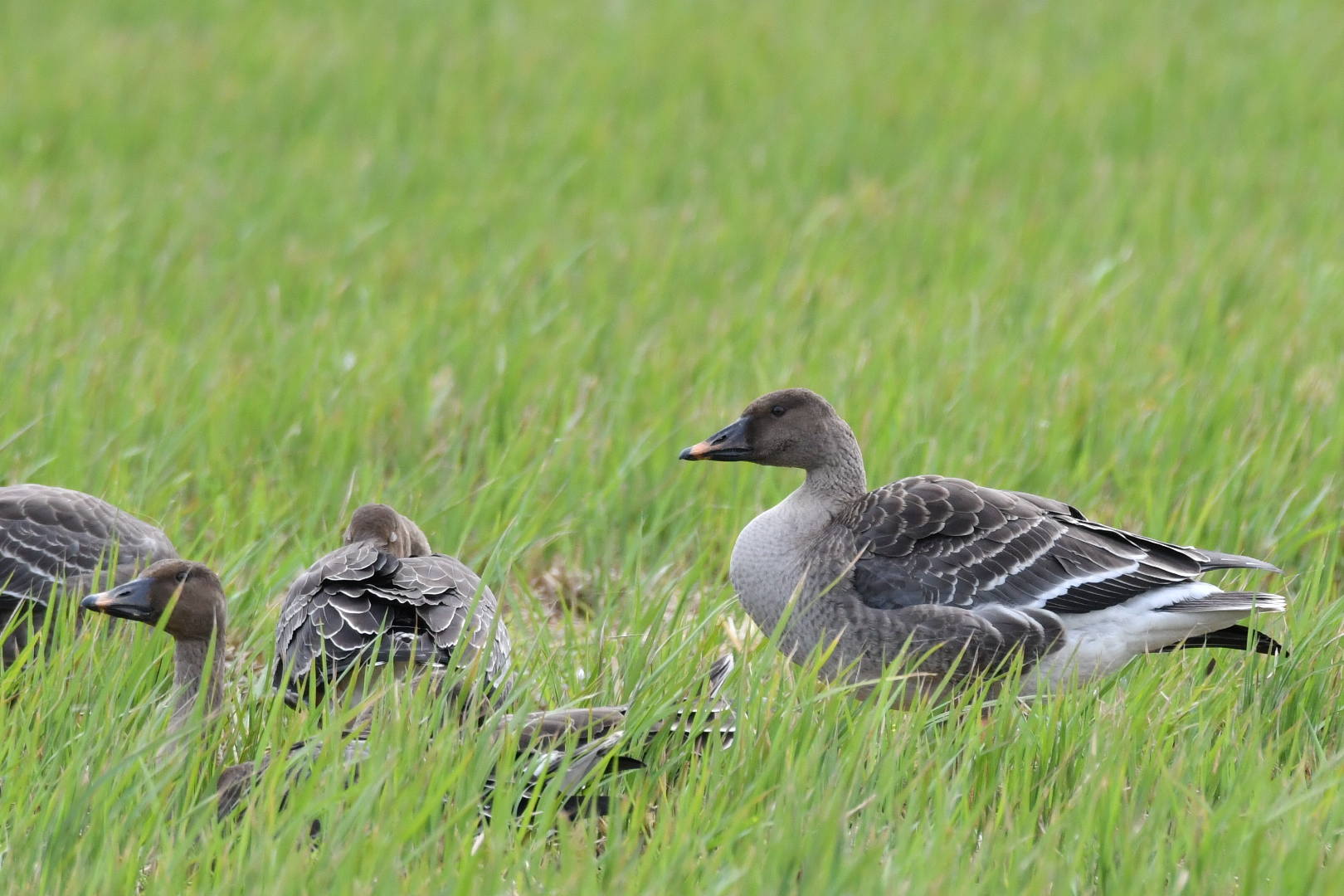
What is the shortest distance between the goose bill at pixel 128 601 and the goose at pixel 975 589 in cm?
180

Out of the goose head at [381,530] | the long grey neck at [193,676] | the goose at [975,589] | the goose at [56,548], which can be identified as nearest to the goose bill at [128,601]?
the long grey neck at [193,676]

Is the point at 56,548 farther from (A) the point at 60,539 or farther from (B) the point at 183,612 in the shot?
(B) the point at 183,612

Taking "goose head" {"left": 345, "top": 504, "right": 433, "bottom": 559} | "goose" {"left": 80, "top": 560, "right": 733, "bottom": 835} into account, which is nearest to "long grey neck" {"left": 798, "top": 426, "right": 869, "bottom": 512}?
"goose" {"left": 80, "top": 560, "right": 733, "bottom": 835}

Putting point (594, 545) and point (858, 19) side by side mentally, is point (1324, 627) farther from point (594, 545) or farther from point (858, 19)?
point (858, 19)

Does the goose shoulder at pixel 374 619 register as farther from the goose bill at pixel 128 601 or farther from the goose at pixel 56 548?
the goose at pixel 56 548

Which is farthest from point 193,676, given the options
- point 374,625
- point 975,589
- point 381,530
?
point 975,589

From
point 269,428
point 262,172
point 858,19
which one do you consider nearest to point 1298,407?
point 269,428

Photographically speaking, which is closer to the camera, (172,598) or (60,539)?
(172,598)

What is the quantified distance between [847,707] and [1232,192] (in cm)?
805

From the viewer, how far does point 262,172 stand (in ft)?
36.3

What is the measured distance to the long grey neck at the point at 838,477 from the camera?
5.43 m

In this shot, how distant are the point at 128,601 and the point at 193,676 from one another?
0.30 metres

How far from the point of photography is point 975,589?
4969 millimetres

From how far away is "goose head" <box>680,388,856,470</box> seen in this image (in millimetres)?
5391
